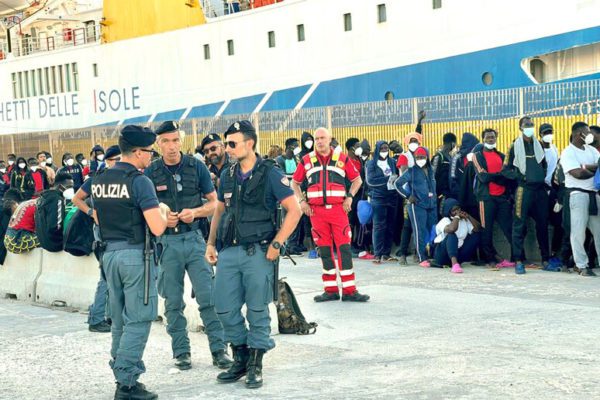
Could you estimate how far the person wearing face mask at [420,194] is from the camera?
41.9ft

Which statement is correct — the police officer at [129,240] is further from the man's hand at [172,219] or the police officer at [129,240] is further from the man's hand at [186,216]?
the man's hand at [186,216]

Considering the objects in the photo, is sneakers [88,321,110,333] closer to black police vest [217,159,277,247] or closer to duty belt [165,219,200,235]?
duty belt [165,219,200,235]

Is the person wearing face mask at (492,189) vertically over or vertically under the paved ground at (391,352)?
→ over

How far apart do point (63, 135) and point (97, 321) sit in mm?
20472

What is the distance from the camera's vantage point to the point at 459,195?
12.9 meters

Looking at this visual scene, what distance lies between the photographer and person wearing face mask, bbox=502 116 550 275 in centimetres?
1192

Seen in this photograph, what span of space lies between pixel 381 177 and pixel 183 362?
22.9 ft

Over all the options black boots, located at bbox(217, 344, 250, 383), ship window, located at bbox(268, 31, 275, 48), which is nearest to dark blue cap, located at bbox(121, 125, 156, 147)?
black boots, located at bbox(217, 344, 250, 383)

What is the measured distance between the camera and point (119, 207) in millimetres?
6266

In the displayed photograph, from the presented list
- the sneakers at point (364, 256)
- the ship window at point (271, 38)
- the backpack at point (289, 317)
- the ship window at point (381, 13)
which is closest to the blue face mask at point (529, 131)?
the sneakers at point (364, 256)

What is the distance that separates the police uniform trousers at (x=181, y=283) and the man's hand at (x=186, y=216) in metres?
0.28

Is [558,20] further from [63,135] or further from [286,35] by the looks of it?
[63,135]

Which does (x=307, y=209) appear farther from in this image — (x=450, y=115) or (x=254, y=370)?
(x=450, y=115)

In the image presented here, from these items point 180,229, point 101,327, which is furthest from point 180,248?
point 101,327
